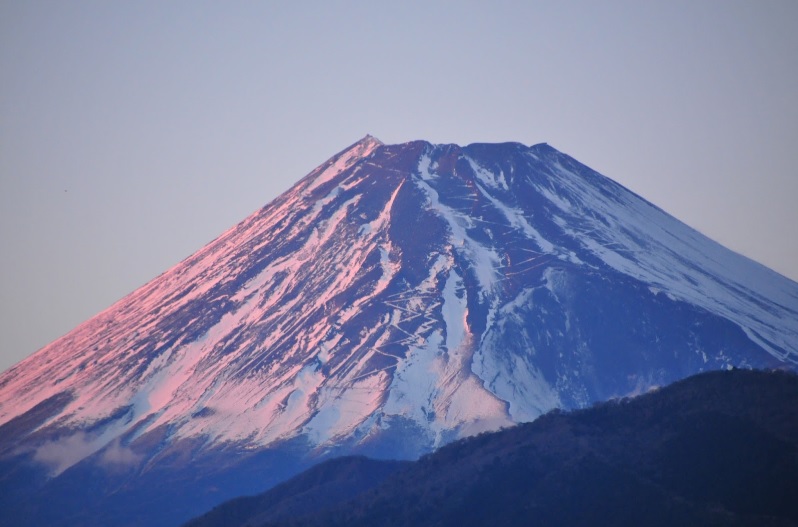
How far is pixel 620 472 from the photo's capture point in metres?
53.3

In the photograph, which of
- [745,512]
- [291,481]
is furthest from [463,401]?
[745,512]

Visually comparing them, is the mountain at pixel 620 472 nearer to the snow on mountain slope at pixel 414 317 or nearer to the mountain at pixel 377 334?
the mountain at pixel 377 334

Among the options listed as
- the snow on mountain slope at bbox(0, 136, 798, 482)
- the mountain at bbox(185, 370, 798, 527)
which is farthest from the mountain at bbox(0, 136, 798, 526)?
the mountain at bbox(185, 370, 798, 527)

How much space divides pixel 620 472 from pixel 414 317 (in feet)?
149

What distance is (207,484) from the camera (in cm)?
8681

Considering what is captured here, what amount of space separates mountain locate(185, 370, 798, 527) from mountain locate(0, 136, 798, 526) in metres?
24.4

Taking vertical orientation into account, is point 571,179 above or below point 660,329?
above

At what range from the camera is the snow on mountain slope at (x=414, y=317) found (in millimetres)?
91688

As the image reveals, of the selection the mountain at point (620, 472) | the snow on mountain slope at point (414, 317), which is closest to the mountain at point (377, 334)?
the snow on mountain slope at point (414, 317)

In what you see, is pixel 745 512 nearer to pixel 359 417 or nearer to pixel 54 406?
pixel 359 417

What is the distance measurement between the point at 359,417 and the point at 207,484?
865cm

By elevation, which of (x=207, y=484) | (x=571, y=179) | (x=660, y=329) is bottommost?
(x=207, y=484)

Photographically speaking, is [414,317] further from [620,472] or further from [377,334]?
[620,472]

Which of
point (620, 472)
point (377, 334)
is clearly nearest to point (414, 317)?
point (377, 334)
